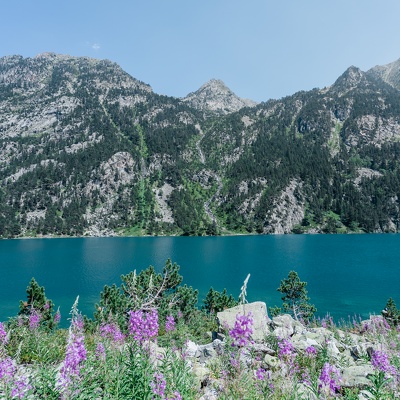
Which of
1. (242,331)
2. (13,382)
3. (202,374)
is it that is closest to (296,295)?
(202,374)

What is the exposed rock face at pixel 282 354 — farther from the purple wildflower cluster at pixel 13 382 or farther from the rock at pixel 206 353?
the purple wildflower cluster at pixel 13 382

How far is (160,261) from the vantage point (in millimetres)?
93188

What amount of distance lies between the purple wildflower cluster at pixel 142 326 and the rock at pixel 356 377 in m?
8.16

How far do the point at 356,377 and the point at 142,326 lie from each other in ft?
28.9

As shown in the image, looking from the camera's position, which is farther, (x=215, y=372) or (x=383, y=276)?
(x=383, y=276)

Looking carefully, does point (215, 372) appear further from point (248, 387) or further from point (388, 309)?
point (388, 309)

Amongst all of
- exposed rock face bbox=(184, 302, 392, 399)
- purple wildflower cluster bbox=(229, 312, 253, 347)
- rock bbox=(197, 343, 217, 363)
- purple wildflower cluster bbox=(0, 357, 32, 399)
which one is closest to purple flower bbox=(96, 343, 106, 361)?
exposed rock face bbox=(184, 302, 392, 399)

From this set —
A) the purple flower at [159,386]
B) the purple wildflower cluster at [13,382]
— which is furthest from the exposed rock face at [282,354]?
the purple wildflower cluster at [13,382]

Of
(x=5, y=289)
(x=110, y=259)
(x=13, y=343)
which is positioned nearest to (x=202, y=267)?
(x=110, y=259)

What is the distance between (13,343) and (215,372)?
10.8 m

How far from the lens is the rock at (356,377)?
998cm

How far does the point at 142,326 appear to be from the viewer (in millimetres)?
5996

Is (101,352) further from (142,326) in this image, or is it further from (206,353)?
(206,353)

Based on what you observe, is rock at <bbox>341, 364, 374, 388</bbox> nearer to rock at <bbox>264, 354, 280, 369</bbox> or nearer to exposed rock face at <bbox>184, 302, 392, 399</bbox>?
exposed rock face at <bbox>184, 302, 392, 399</bbox>
